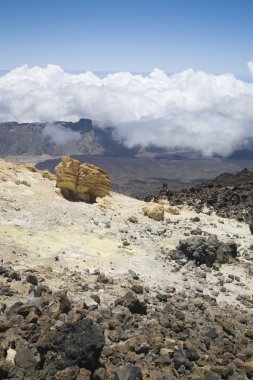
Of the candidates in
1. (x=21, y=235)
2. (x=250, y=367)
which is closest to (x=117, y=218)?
(x=21, y=235)

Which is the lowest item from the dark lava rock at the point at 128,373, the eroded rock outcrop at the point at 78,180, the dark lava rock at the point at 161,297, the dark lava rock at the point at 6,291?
the dark lava rock at the point at 128,373

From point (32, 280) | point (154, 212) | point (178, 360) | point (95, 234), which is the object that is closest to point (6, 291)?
point (32, 280)

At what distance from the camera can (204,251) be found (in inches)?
952

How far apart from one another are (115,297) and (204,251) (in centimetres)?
782

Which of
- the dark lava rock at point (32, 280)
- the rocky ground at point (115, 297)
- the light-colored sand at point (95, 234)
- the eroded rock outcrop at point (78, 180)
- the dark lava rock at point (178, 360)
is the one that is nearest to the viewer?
the rocky ground at point (115, 297)

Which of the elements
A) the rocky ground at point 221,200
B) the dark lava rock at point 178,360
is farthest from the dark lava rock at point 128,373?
the rocky ground at point 221,200

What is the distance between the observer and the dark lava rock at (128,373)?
12867 mm

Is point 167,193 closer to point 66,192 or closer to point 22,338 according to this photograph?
point 66,192

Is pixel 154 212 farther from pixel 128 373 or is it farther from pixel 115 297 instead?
pixel 128 373

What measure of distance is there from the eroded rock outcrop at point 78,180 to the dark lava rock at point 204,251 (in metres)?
10.5

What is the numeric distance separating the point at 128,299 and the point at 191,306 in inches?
114

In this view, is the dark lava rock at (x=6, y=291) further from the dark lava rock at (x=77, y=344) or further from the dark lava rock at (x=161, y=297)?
the dark lava rock at (x=161, y=297)

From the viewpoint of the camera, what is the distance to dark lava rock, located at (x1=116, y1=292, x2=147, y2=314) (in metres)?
16.8

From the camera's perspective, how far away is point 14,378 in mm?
12195
